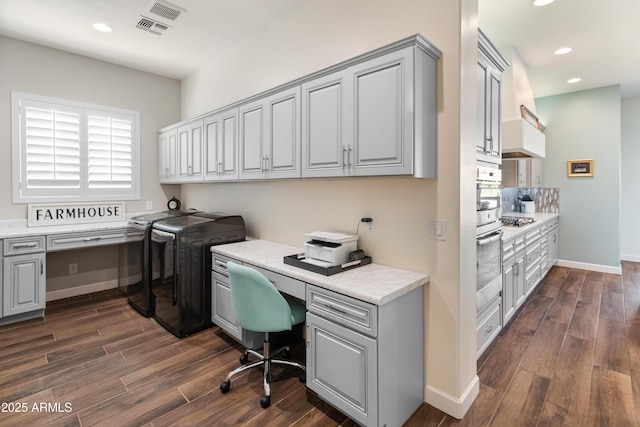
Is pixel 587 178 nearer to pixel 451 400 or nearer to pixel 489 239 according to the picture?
pixel 489 239

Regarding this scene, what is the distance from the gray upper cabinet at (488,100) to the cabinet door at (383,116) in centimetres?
82

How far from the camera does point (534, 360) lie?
2.61 m

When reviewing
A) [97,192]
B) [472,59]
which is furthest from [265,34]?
[97,192]

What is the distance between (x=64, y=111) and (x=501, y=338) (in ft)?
18.1

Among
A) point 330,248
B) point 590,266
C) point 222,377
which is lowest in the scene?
point 222,377

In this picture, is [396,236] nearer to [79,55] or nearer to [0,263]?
[0,263]

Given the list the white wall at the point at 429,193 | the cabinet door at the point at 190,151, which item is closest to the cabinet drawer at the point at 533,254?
the white wall at the point at 429,193

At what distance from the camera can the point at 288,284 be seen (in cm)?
219

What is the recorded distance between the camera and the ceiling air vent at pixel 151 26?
3.16 meters

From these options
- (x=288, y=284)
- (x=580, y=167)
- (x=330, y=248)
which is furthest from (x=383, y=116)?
(x=580, y=167)

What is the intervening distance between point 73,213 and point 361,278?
3.93 metres

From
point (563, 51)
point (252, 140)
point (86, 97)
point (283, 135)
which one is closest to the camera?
point (283, 135)

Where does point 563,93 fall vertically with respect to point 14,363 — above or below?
above

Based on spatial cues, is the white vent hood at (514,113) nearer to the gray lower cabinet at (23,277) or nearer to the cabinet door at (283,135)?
the cabinet door at (283,135)
